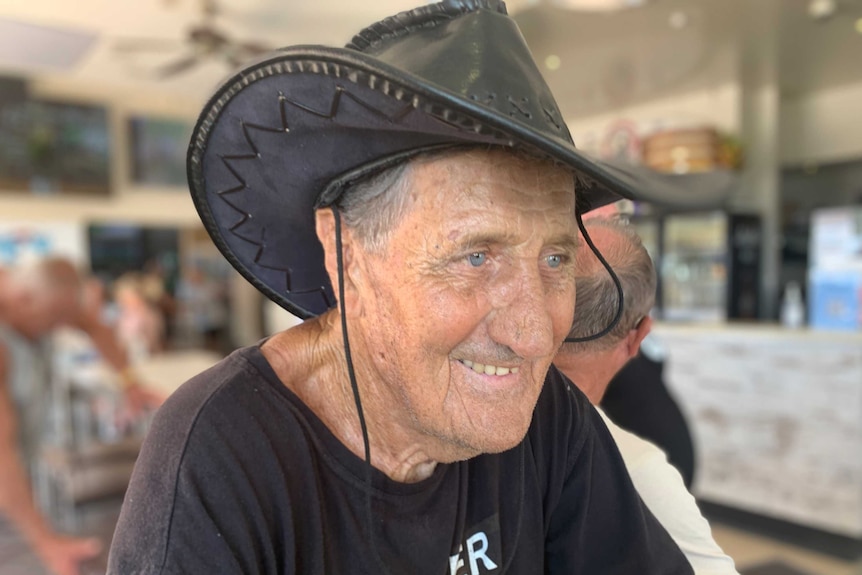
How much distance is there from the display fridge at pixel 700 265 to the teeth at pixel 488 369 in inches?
146

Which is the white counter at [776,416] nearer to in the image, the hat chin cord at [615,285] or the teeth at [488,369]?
the hat chin cord at [615,285]

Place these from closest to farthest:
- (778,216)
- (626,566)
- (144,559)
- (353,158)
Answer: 1. (144,559)
2. (353,158)
3. (626,566)
4. (778,216)

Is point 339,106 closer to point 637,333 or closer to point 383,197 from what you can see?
point 383,197

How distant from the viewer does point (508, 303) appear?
1.86 feet

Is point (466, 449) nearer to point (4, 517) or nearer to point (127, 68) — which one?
point (4, 517)

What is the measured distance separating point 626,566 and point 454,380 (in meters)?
0.36

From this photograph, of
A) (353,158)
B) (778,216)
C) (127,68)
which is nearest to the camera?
(353,158)

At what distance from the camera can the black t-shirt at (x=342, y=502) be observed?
1.69ft

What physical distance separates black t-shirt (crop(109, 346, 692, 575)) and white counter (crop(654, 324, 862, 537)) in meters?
2.69

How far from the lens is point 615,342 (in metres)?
0.88

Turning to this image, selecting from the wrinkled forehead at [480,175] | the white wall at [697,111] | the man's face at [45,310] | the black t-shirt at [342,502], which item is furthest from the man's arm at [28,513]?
the white wall at [697,111]

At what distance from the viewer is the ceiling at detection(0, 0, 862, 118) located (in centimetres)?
335

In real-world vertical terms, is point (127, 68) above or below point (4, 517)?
above

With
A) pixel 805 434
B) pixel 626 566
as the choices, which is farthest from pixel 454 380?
pixel 805 434
